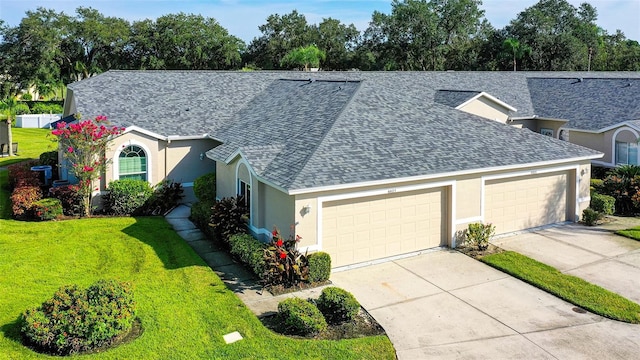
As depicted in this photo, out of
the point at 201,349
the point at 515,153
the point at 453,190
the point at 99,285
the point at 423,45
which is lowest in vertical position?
the point at 201,349

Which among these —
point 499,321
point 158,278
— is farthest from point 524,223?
point 158,278

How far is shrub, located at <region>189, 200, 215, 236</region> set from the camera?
57.6 feet

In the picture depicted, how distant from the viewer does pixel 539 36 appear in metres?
66.0

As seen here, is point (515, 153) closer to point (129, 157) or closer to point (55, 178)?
point (129, 157)

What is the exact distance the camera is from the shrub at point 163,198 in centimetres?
2053

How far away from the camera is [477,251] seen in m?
15.9

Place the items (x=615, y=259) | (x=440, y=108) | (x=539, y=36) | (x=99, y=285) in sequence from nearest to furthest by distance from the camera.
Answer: (x=99, y=285), (x=615, y=259), (x=440, y=108), (x=539, y=36)

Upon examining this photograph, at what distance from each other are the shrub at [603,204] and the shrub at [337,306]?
43.3 ft

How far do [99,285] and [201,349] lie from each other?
104 inches

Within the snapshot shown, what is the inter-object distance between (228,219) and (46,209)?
7.96 metres

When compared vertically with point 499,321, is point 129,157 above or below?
above

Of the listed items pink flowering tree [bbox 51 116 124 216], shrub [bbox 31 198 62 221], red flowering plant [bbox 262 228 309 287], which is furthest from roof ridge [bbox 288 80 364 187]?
shrub [bbox 31 198 62 221]

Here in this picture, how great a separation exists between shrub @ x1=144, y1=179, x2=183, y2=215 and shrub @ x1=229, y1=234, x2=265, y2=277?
6645 millimetres

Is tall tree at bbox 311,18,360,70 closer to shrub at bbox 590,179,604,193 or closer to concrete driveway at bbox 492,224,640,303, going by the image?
shrub at bbox 590,179,604,193
